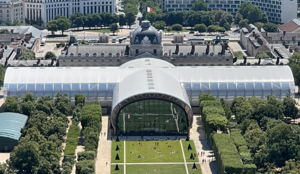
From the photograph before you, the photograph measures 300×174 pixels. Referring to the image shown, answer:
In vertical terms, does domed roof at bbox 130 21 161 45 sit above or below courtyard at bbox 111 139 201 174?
above

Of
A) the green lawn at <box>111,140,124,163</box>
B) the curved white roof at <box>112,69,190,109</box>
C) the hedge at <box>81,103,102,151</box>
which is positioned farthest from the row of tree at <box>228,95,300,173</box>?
the hedge at <box>81,103,102,151</box>

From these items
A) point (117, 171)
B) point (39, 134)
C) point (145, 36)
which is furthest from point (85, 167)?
point (145, 36)

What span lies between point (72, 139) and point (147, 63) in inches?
1823

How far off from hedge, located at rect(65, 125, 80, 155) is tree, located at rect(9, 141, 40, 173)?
8448 mm

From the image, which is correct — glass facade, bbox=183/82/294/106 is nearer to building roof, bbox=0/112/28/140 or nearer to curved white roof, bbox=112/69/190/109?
curved white roof, bbox=112/69/190/109

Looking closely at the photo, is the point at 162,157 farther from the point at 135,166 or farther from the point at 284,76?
the point at 284,76

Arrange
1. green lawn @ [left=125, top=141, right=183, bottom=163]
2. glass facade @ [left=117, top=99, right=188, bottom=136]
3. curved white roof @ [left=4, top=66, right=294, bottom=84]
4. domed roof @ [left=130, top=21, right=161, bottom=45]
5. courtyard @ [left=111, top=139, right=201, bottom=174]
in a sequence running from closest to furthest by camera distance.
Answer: courtyard @ [left=111, top=139, right=201, bottom=174], green lawn @ [left=125, top=141, right=183, bottom=163], glass facade @ [left=117, top=99, right=188, bottom=136], curved white roof @ [left=4, top=66, right=294, bottom=84], domed roof @ [left=130, top=21, right=161, bottom=45]

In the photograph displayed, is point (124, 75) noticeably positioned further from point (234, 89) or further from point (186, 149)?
point (186, 149)

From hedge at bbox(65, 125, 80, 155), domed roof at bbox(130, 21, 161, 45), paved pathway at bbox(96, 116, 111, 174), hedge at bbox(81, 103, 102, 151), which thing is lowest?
paved pathway at bbox(96, 116, 111, 174)

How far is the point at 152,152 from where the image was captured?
138750 mm

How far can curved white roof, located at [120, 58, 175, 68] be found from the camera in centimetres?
17938

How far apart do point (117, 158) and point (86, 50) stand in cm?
6717

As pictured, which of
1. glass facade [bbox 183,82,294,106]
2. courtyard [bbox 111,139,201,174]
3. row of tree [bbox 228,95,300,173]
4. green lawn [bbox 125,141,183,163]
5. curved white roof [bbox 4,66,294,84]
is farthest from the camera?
curved white roof [bbox 4,66,294,84]

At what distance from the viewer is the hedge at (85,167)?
122037 mm
